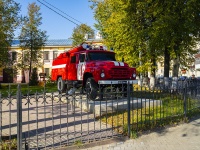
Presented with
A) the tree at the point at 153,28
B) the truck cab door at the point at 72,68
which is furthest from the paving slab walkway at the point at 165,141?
the tree at the point at 153,28

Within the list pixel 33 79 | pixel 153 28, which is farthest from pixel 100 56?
pixel 33 79

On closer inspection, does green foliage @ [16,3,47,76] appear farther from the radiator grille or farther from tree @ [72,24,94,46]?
the radiator grille

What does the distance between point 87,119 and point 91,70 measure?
3752 mm

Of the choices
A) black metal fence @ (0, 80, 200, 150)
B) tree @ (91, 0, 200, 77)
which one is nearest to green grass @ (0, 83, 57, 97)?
black metal fence @ (0, 80, 200, 150)

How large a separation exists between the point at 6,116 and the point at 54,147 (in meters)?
4.30

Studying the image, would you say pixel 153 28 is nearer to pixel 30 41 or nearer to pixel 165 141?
pixel 165 141

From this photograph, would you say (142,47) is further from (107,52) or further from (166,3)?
(107,52)

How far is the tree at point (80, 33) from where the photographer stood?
35469 mm

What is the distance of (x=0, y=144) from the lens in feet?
16.9

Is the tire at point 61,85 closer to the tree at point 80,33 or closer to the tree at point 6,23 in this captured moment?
the tree at point 6,23

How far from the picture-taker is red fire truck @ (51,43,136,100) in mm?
10430

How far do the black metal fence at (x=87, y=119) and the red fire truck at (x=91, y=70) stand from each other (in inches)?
53.0

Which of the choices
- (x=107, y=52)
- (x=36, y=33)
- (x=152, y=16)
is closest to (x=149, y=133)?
(x=107, y=52)

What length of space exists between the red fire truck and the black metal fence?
4.42 ft
